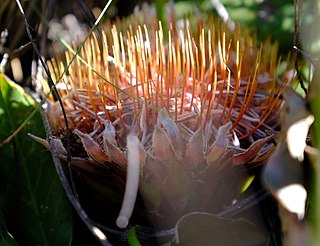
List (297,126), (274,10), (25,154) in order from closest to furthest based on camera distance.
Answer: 1. (297,126)
2. (25,154)
3. (274,10)

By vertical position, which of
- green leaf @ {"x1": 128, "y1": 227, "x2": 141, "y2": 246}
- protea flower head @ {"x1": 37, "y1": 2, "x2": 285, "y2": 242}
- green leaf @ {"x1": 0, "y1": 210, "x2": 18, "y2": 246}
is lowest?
green leaf @ {"x1": 0, "y1": 210, "x2": 18, "y2": 246}

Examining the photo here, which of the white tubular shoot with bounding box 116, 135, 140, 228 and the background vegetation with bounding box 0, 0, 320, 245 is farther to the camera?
the background vegetation with bounding box 0, 0, 320, 245

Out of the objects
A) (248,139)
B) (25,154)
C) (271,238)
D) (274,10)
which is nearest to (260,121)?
(248,139)

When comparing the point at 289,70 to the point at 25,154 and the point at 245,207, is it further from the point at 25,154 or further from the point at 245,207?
the point at 25,154

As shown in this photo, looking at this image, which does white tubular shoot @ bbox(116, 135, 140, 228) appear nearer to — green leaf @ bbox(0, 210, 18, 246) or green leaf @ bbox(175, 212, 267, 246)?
green leaf @ bbox(175, 212, 267, 246)

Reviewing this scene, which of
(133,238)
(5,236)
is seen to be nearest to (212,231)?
(133,238)

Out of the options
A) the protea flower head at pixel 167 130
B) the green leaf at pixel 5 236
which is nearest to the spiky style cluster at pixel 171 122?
the protea flower head at pixel 167 130

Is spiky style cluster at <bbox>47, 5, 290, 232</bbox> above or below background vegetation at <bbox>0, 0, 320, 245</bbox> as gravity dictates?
above

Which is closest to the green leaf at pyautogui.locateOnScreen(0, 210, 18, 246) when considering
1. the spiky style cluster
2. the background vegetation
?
the background vegetation
